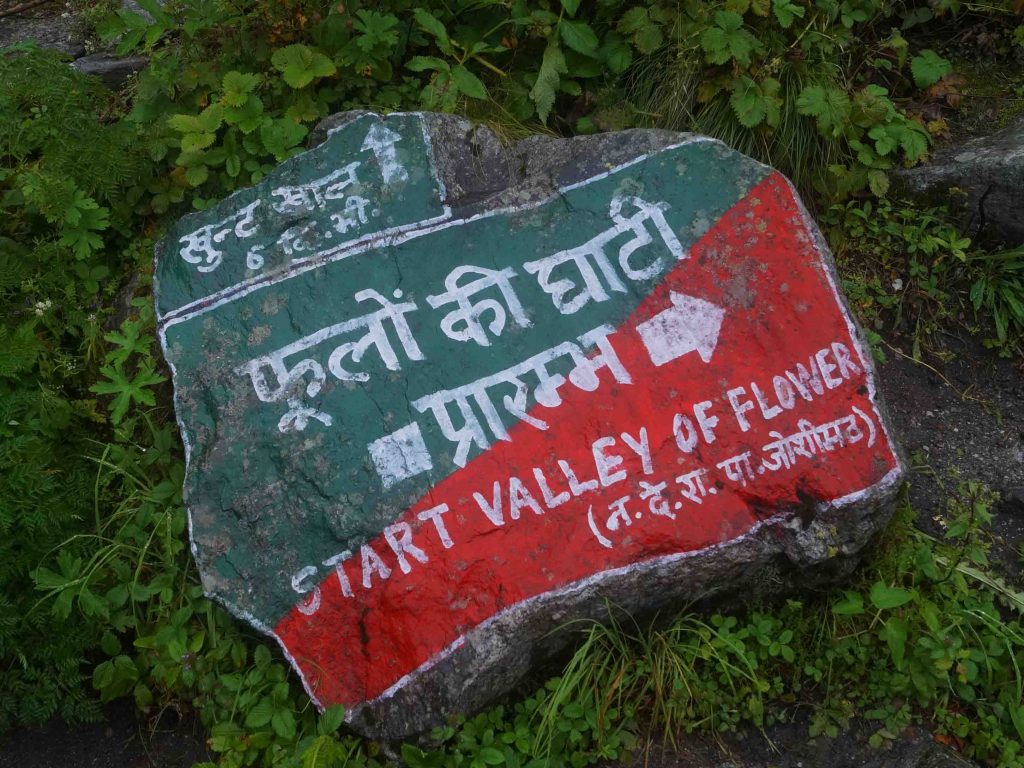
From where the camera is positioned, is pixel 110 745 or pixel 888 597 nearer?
pixel 888 597

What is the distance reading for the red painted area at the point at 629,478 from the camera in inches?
99.7

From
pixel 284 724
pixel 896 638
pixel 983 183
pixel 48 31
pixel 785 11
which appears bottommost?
pixel 896 638

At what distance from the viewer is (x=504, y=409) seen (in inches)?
106

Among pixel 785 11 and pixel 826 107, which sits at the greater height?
pixel 785 11

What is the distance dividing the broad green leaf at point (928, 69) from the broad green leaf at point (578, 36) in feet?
4.47

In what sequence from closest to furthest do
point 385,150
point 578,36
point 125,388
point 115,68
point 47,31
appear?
1. point 125,388
2. point 385,150
3. point 578,36
4. point 115,68
5. point 47,31

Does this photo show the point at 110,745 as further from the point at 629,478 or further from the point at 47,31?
the point at 47,31

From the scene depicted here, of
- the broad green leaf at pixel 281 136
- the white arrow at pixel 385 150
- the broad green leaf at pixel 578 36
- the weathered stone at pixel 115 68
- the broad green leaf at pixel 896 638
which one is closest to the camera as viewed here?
the broad green leaf at pixel 896 638

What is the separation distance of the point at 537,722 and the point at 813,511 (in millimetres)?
1054

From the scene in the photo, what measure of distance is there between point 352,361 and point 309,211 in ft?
2.08

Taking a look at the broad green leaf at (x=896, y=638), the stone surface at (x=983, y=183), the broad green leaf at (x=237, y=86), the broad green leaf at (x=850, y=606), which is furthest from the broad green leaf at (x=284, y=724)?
the stone surface at (x=983, y=183)

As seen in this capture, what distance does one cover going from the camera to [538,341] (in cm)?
277

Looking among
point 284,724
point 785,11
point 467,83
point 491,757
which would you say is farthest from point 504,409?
point 785,11

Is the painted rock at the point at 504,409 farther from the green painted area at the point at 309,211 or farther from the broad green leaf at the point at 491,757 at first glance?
the broad green leaf at the point at 491,757
